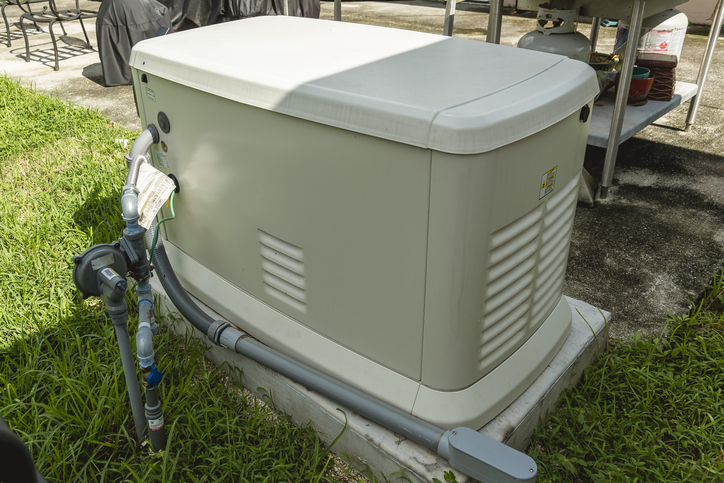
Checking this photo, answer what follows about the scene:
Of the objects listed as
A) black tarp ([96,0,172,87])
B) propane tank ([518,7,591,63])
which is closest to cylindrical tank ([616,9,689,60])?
propane tank ([518,7,591,63])

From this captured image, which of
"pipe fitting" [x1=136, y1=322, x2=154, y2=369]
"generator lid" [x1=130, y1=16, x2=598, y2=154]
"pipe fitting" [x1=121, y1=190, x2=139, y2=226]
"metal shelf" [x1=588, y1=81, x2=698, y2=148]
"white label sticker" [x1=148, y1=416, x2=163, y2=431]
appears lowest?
"white label sticker" [x1=148, y1=416, x2=163, y2=431]

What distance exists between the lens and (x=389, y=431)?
1.35 m

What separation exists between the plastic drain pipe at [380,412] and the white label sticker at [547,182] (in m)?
0.54

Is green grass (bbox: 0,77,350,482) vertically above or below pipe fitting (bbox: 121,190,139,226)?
below

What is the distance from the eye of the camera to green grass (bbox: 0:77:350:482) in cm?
143

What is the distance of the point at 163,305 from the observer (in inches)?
73.6

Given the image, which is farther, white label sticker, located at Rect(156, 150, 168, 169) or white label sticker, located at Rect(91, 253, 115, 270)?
white label sticker, located at Rect(156, 150, 168, 169)

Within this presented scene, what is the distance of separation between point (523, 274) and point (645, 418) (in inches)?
26.4

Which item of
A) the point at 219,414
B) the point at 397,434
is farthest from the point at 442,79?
the point at 219,414

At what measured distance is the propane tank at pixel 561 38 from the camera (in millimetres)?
2678

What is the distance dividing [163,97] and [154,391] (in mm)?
792

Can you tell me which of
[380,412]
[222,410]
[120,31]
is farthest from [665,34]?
[120,31]

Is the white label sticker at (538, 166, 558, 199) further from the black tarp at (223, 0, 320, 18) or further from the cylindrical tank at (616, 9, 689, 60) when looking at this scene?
the black tarp at (223, 0, 320, 18)

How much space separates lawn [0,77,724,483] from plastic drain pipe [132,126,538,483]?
17 centimetres
